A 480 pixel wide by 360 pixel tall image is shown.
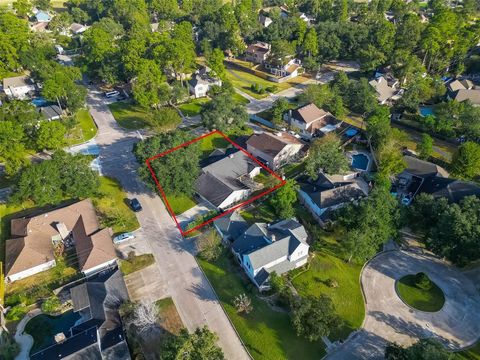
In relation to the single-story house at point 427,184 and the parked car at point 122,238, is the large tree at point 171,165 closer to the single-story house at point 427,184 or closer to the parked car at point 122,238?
the parked car at point 122,238

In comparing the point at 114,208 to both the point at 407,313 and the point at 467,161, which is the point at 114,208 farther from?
the point at 467,161

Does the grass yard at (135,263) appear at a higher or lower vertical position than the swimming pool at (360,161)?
lower

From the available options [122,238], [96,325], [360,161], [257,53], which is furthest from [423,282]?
[257,53]

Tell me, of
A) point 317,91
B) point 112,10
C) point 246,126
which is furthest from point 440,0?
point 112,10

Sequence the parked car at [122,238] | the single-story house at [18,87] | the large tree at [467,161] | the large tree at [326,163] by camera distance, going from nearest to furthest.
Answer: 1. the parked car at [122,238]
2. the large tree at [467,161]
3. the large tree at [326,163]
4. the single-story house at [18,87]

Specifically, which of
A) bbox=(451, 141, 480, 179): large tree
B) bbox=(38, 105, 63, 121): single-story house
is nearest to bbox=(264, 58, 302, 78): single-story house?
bbox=(451, 141, 480, 179): large tree

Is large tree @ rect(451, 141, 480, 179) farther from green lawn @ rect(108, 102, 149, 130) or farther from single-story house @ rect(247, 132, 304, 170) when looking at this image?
green lawn @ rect(108, 102, 149, 130)

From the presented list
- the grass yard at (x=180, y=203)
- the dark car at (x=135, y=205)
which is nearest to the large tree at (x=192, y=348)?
the grass yard at (x=180, y=203)

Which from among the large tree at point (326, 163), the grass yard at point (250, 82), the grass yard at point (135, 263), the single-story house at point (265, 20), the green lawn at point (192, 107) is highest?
the single-story house at point (265, 20)
